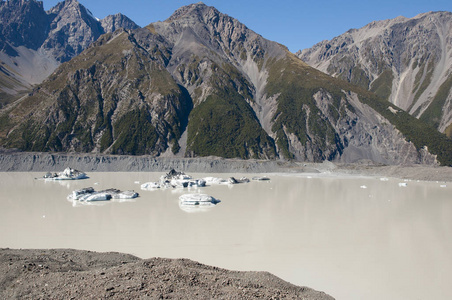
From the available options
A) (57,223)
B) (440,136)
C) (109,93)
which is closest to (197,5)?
(109,93)

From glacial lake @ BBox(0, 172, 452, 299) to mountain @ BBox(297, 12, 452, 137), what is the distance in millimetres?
121247

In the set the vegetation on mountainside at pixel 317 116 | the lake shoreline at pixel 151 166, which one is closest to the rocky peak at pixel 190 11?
the vegetation on mountainside at pixel 317 116

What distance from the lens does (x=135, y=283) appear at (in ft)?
27.4

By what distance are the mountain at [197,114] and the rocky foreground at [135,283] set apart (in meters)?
77.9

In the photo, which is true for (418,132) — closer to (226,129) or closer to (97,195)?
(226,129)

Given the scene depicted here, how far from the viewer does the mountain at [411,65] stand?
134625 millimetres

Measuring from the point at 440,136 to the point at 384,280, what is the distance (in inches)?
3853

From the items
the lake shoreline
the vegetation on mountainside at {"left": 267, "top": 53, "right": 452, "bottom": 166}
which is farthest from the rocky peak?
the lake shoreline

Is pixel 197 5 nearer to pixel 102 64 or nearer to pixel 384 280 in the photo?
pixel 102 64

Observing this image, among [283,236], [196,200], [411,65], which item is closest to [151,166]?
[196,200]

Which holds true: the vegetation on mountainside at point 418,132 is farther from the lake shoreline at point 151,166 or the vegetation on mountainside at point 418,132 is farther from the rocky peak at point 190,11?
the rocky peak at point 190,11

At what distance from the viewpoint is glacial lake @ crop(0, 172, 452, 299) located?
40.3ft

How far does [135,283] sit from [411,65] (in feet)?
626

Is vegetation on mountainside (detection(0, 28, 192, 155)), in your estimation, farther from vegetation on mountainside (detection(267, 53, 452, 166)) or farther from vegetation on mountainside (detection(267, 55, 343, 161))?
vegetation on mountainside (detection(267, 53, 452, 166))
